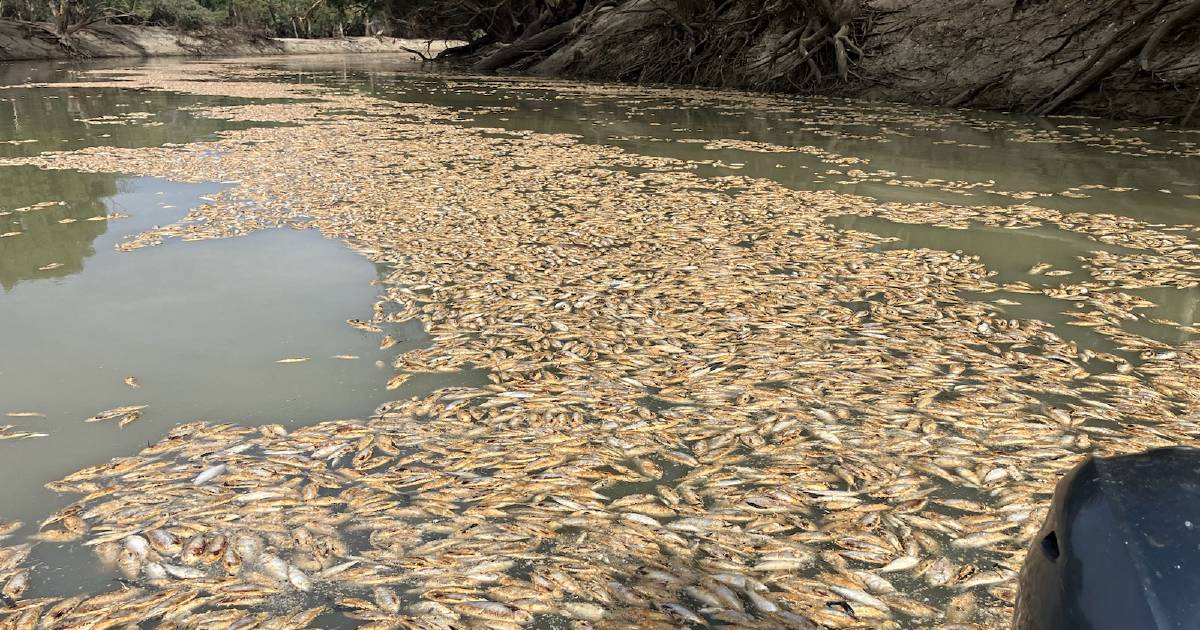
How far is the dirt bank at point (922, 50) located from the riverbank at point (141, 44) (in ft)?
46.0

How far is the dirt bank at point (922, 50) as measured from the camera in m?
15.4

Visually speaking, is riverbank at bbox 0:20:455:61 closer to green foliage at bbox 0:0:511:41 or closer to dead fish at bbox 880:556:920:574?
green foliage at bbox 0:0:511:41

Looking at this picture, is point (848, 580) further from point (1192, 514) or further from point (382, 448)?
point (382, 448)

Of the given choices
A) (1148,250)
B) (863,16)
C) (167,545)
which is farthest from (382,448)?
(863,16)

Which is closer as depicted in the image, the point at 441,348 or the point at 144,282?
the point at 441,348

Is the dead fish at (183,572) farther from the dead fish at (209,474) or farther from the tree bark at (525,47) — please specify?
the tree bark at (525,47)

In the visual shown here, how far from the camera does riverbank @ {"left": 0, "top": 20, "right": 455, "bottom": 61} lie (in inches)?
1475

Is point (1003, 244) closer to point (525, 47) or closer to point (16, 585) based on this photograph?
point (16, 585)

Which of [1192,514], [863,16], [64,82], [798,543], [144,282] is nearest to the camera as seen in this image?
[1192,514]

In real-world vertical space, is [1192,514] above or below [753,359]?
above

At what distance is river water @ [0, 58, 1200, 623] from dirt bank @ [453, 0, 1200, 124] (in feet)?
7.26

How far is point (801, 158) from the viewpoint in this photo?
11156 mm

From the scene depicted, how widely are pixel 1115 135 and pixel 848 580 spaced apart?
47.5 ft

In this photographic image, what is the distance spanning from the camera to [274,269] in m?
5.79
